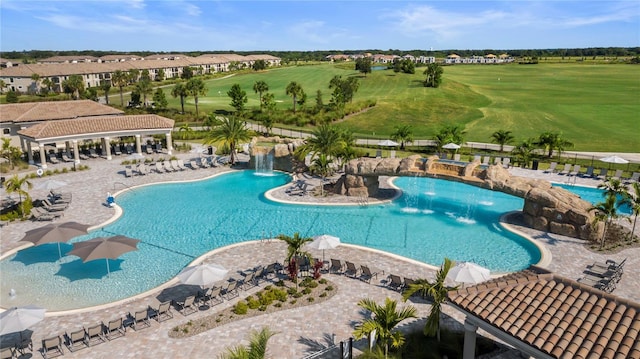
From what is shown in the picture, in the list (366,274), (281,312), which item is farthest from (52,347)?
(366,274)

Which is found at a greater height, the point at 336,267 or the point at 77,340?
the point at 336,267

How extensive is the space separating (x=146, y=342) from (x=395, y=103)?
68.5 metres

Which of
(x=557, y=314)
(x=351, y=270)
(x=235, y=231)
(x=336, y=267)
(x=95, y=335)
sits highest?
(x=557, y=314)

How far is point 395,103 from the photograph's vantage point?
257 feet

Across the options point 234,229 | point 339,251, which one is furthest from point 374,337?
point 234,229

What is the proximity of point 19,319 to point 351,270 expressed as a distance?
1265cm

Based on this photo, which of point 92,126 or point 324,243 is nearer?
point 324,243

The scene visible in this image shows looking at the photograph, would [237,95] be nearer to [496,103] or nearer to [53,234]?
[496,103]

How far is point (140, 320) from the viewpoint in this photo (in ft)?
54.0

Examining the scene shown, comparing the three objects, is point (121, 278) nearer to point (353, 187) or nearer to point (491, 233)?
point (353, 187)

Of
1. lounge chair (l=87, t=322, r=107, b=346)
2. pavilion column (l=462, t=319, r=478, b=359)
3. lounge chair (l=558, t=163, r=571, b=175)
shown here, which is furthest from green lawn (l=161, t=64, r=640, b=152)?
lounge chair (l=87, t=322, r=107, b=346)

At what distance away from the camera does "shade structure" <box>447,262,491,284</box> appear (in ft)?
55.6

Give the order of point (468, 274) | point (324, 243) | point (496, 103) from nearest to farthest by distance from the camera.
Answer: point (468, 274), point (324, 243), point (496, 103)

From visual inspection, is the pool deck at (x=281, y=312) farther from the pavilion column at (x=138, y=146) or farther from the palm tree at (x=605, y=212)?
the pavilion column at (x=138, y=146)
